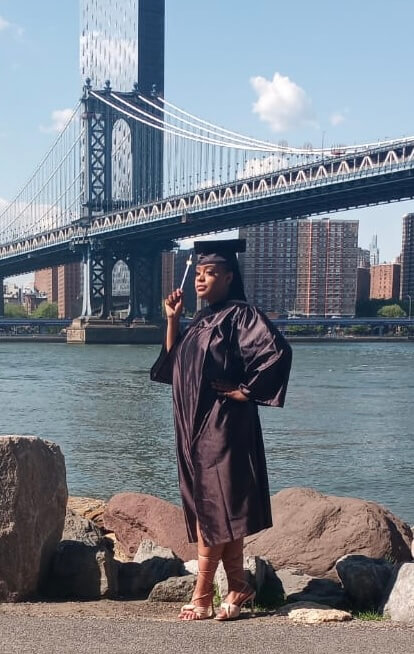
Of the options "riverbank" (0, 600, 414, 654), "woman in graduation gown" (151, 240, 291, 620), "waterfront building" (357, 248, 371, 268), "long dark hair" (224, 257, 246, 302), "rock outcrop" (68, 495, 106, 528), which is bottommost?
"rock outcrop" (68, 495, 106, 528)

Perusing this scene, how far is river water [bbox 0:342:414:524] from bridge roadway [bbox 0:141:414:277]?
A: 417 inches

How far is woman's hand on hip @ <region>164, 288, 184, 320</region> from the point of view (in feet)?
11.2

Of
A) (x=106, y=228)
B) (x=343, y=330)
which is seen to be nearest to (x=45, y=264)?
(x=106, y=228)

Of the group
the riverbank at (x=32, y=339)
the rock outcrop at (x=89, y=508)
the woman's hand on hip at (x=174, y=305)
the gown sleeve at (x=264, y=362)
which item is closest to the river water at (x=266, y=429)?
the rock outcrop at (x=89, y=508)

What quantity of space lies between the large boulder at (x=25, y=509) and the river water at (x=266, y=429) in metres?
4.70

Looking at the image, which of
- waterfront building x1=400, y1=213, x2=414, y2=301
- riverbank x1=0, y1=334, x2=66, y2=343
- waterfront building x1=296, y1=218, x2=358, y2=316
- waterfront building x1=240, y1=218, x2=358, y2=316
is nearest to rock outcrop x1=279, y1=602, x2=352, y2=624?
riverbank x1=0, y1=334, x2=66, y2=343

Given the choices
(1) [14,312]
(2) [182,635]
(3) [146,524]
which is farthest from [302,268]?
(2) [182,635]

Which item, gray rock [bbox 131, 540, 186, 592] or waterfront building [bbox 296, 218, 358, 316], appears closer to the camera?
gray rock [bbox 131, 540, 186, 592]

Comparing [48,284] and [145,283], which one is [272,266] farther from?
[48,284]

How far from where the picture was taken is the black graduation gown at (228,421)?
3.14 metres

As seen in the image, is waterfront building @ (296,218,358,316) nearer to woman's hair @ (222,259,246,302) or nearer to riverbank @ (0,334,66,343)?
riverbank @ (0,334,66,343)

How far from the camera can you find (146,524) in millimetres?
4512

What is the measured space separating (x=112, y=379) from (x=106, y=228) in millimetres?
25587

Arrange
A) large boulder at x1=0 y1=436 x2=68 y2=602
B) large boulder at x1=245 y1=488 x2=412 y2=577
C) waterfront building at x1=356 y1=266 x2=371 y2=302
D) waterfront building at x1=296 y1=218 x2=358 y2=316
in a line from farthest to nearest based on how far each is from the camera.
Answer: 1. waterfront building at x1=356 y1=266 x2=371 y2=302
2. waterfront building at x1=296 y1=218 x2=358 y2=316
3. large boulder at x1=245 y1=488 x2=412 y2=577
4. large boulder at x1=0 y1=436 x2=68 y2=602
